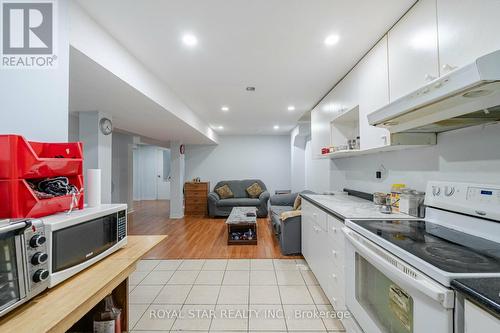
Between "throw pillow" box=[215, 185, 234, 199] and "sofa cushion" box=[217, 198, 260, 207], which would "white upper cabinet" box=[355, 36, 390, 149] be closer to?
"sofa cushion" box=[217, 198, 260, 207]

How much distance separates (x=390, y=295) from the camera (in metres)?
1.12

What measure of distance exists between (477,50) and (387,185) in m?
1.44

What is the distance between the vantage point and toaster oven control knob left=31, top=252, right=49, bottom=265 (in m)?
0.79

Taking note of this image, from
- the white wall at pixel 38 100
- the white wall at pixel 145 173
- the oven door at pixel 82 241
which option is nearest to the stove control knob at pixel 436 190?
the oven door at pixel 82 241

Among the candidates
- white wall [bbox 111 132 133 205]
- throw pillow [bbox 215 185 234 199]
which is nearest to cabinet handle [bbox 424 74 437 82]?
throw pillow [bbox 215 185 234 199]

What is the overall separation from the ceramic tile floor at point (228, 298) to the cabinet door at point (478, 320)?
136 cm

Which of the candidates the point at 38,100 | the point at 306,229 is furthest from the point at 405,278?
the point at 306,229

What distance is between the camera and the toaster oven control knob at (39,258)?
0.79m

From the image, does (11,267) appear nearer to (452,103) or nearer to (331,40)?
(452,103)

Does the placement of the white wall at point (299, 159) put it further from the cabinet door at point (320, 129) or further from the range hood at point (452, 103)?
the range hood at point (452, 103)

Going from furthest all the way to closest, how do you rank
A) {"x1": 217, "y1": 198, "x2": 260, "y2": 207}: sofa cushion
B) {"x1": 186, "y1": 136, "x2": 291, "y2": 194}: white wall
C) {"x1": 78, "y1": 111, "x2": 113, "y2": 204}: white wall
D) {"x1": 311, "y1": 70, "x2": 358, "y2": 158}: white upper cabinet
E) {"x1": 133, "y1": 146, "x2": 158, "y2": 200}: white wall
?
{"x1": 133, "y1": 146, "x2": 158, "y2": 200}: white wall
{"x1": 186, "y1": 136, "x2": 291, "y2": 194}: white wall
{"x1": 217, "y1": 198, "x2": 260, "y2": 207}: sofa cushion
{"x1": 78, "y1": 111, "x2": 113, "y2": 204}: white wall
{"x1": 311, "y1": 70, "x2": 358, "y2": 158}: white upper cabinet

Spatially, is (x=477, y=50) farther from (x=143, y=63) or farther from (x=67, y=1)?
(x=143, y=63)

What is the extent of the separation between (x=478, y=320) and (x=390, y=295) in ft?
1.57

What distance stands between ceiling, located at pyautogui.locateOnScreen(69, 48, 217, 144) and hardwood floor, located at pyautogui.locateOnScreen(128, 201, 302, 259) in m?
2.09
